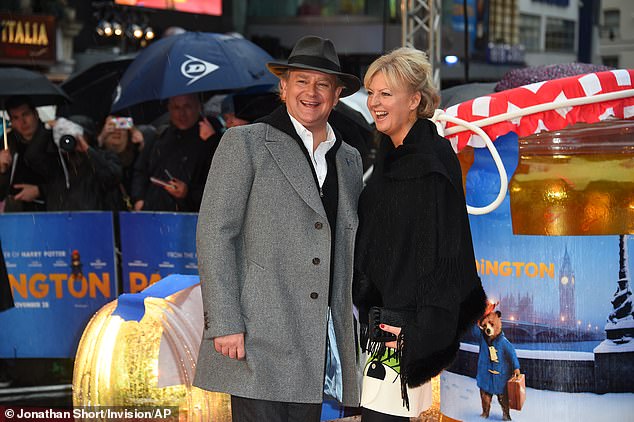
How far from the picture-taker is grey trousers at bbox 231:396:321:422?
11.3 ft

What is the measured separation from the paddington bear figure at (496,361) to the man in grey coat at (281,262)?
0.68 m

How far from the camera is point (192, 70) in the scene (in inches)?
293

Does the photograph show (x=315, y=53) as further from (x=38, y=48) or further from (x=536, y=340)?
(x=38, y=48)

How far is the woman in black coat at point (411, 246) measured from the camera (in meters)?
3.32

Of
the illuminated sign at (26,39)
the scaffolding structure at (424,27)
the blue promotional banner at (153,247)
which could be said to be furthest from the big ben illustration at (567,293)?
the illuminated sign at (26,39)

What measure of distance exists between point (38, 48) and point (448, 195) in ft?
60.4

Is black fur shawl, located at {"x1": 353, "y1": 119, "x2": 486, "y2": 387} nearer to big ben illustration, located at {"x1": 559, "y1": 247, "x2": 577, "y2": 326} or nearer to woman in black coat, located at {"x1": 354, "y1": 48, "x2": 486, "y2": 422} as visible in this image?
woman in black coat, located at {"x1": 354, "y1": 48, "x2": 486, "y2": 422}

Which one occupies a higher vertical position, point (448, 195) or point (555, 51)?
point (555, 51)

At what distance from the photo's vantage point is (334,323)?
356cm

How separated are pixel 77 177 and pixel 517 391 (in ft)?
14.1

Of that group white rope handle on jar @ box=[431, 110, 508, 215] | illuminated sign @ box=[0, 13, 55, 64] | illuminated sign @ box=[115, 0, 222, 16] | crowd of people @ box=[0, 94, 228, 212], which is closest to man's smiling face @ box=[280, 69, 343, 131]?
white rope handle on jar @ box=[431, 110, 508, 215]

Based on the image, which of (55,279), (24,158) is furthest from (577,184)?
(24,158)

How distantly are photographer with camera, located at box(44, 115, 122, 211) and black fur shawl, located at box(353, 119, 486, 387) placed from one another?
416 cm

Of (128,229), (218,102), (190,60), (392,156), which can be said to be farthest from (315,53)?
(218,102)
